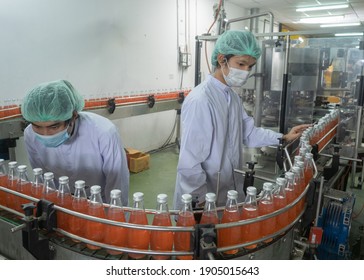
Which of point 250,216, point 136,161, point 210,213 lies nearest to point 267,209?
point 250,216

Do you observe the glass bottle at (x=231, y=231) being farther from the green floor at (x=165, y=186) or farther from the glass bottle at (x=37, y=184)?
the green floor at (x=165, y=186)

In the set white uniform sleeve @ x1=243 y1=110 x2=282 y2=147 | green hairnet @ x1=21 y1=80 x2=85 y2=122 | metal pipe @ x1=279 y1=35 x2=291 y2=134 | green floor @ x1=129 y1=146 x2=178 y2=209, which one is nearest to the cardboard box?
green floor @ x1=129 y1=146 x2=178 y2=209

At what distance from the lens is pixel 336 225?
6.10 feet

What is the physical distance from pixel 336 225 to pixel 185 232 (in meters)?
1.37

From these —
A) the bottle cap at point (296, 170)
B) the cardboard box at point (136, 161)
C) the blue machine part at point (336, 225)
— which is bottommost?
the cardboard box at point (136, 161)

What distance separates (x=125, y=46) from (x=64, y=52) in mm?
948

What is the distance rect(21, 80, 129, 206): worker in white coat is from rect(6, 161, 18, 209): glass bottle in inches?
8.1

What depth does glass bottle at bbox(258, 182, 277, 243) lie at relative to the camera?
0.96 metres

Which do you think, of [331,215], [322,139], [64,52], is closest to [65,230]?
Answer: [331,215]

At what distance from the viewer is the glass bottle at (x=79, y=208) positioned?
95cm

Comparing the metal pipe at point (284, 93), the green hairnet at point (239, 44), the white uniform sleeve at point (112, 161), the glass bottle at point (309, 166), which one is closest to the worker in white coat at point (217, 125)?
the green hairnet at point (239, 44)

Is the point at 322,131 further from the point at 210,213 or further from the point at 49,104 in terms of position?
the point at 49,104

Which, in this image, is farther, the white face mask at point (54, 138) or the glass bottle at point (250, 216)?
the white face mask at point (54, 138)

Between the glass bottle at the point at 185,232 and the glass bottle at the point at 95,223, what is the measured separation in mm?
222
